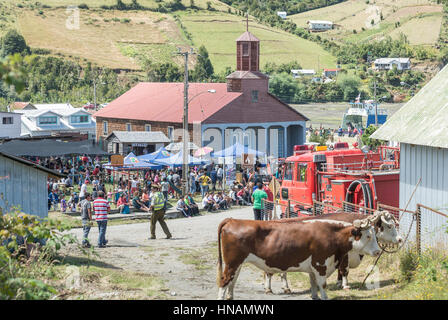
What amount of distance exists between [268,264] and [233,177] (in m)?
25.4

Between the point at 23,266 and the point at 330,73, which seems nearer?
the point at 23,266

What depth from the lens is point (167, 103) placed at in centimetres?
6053

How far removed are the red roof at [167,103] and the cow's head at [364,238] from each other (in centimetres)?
3690

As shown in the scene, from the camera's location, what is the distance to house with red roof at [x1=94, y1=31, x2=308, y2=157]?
54.3 meters

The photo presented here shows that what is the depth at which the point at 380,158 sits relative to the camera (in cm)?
2406

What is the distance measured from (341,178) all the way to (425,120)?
13.5 ft

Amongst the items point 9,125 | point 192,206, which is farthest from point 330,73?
point 192,206

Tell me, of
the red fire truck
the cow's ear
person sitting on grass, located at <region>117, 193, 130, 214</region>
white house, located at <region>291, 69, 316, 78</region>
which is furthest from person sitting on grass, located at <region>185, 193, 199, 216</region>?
white house, located at <region>291, 69, 316, 78</region>

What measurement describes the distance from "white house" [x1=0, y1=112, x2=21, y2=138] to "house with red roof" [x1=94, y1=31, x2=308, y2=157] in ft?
28.6

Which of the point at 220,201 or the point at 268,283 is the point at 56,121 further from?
the point at 268,283

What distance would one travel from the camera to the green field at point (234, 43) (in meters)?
159

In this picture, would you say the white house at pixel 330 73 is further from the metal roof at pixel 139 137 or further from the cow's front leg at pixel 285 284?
the cow's front leg at pixel 285 284

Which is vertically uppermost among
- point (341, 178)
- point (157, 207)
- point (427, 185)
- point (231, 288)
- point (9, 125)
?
point (9, 125)

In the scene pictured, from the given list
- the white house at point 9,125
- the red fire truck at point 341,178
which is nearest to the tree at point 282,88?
the white house at point 9,125
